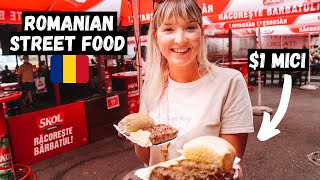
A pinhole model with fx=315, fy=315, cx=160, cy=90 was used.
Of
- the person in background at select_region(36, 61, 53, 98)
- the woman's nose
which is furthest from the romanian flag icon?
the person in background at select_region(36, 61, 53, 98)

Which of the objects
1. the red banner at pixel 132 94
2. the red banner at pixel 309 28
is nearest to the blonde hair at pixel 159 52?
the red banner at pixel 132 94

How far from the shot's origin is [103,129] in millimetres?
7426

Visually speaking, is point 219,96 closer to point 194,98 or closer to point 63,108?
point 194,98

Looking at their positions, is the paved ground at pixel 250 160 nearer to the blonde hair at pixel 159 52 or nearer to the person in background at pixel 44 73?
the blonde hair at pixel 159 52

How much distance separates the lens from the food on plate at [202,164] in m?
1.27

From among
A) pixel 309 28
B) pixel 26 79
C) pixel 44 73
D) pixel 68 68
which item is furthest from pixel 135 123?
pixel 309 28

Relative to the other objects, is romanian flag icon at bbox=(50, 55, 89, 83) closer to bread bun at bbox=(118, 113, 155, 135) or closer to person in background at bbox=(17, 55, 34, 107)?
bread bun at bbox=(118, 113, 155, 135)

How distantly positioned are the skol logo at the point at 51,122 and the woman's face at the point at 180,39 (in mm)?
4927

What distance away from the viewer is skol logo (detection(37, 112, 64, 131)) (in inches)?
233

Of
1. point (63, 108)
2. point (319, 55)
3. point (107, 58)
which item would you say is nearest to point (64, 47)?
point (63, 108)

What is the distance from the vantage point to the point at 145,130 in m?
1.73

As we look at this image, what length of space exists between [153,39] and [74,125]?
17.0 feet

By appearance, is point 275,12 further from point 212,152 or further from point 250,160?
point 212,152

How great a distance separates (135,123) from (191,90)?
14.4 inches
